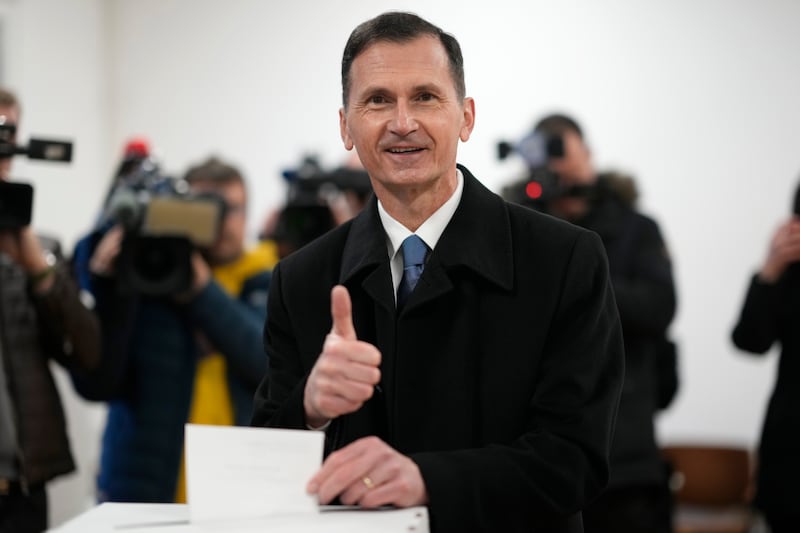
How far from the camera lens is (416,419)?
1398 mm

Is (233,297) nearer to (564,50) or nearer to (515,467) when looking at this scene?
(515,467)

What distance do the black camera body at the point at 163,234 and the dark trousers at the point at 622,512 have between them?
1.15 meters

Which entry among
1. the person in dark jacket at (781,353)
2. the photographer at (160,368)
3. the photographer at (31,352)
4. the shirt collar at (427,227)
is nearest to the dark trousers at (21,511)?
the photographer at (31,352)

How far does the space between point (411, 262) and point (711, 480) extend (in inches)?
137

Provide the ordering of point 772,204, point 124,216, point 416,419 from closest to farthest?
point 416,419 → point 124,216 → point 772,204

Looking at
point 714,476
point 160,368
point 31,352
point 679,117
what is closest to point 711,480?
point 714,476

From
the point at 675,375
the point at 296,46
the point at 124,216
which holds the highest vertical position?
the point at 296,46

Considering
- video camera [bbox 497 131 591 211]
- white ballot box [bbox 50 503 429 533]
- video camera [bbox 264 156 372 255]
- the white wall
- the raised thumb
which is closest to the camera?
white ballot box [bbox 50 503 429 533]

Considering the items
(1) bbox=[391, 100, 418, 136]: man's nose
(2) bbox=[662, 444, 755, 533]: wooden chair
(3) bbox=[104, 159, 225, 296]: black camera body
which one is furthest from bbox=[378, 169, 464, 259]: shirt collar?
(2) bbox=[662, 444, 755, 533]: wooden chair

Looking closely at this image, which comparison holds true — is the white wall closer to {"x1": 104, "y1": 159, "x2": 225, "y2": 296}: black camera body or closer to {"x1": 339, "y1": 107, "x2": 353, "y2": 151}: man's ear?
{"x1": 104, "y1": 159, "x2": 225, "y2": 296}: black camera body

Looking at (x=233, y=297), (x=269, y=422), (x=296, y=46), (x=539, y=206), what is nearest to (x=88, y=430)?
(x=296, y=46)

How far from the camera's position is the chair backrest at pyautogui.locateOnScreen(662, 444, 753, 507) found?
4.54 m

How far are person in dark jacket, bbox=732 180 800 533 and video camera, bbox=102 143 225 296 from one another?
131 cm

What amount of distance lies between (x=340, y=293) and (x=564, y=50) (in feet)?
12.5
